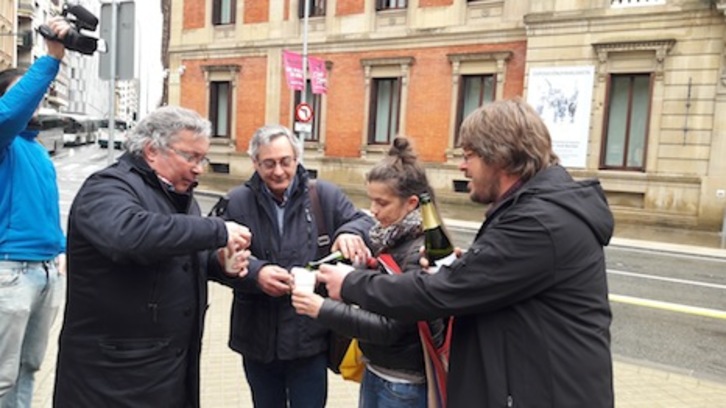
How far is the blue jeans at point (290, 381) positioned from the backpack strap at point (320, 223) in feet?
1.84

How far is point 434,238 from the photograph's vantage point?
7.70 feet

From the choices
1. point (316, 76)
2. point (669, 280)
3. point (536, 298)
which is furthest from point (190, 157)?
point (316, 76)

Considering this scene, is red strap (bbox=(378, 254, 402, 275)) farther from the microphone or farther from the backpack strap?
the microphone

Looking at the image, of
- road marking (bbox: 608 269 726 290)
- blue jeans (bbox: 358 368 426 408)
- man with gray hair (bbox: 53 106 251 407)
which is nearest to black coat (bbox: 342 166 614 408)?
blue jeans (bbox: 358 368 426 408)

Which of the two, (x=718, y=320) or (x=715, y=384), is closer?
(x=715, y=384)

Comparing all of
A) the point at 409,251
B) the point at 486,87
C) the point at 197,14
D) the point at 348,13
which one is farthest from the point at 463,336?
the point at 197,14

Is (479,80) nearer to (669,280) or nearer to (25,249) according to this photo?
(669,280)

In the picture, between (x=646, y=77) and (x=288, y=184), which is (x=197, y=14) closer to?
(x=646, y=77)

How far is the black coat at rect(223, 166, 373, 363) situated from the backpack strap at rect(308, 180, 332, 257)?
0.02 metres

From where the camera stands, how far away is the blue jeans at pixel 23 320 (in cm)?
301

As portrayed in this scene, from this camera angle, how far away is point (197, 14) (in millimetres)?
28203

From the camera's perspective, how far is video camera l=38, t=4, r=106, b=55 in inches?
106

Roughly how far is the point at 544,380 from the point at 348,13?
Result: 2344cm

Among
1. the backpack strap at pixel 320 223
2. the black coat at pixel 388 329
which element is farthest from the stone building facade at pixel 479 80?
the black coat at pixel 388 329
